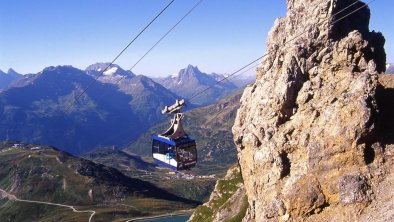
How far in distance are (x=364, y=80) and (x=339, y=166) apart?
12433mm

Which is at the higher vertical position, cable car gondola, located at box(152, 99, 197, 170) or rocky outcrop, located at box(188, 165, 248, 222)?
cable car gondola, located at box(152, 99, 197, 170)

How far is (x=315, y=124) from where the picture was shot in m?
62.2

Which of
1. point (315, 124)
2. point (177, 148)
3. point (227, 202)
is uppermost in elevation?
point (315, 124)

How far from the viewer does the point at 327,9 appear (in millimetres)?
78375

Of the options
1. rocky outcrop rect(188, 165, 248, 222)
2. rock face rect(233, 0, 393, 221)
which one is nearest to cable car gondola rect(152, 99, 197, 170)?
rock face rect(233, 0, 393, 221)

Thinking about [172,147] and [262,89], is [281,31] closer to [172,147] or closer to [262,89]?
[262,89]

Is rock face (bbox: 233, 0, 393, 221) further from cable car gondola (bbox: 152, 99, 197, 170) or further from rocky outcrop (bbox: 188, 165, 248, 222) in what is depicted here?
rocky outcrop (bbox: 188, 165, 248, 222)

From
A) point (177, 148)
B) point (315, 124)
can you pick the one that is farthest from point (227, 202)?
point (315, 124)

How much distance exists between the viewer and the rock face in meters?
53.9

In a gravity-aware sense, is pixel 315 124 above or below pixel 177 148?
above

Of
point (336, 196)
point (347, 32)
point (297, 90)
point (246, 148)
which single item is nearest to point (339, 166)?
point (336, 196)

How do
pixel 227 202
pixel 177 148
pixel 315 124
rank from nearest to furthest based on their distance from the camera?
pixel 315 124
pixel 177 148
pixel 227 202

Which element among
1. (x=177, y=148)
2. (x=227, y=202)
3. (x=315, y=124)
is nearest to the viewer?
(x=315, y=124)

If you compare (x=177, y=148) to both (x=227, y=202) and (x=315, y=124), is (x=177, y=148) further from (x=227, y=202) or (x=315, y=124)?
(x=227, y=202)
